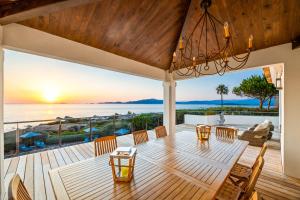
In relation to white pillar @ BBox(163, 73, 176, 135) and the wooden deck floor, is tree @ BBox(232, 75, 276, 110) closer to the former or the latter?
the wooden deck floor

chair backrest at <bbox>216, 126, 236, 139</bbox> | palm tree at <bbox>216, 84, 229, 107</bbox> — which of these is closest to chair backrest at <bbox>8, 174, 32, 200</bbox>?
chair backrest at <bbox>216, 126, 236, 139</bbox>

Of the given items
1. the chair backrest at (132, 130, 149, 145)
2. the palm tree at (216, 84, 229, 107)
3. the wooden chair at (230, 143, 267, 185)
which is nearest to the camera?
the wooden chair at (230, 143, 267, 185)

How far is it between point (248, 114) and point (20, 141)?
36.7ft

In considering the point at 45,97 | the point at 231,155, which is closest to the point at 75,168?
the point at 231,155

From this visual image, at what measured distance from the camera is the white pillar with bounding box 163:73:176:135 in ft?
18.0

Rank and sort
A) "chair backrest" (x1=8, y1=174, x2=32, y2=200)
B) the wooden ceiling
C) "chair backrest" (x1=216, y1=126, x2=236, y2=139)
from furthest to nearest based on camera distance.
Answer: "chair backrest" (x1=216, y1=126, x2=236, y2=139)
the wooden ceiling
"chair backrest" (x1=8, y1=174, x2=32, y2=200)

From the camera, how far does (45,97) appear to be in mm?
5289

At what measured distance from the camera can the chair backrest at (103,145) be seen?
2276 millimetres

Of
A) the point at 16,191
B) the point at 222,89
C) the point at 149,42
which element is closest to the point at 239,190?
the point at 16,191

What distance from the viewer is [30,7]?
1.69 meters

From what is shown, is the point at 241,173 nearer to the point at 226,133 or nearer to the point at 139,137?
the point at 226,133

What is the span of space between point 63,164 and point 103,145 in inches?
71.2

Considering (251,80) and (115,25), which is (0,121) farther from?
(251,80)

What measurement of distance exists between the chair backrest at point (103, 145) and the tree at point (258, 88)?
1219cm
